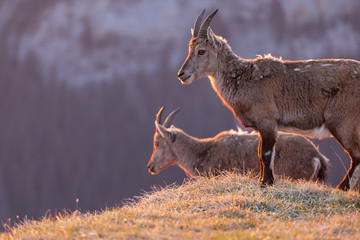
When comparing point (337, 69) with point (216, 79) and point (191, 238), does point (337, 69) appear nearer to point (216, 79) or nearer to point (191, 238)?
point (216, 79)

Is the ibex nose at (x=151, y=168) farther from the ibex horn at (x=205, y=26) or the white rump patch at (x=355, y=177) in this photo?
the white rump patch at (x=355, y=177)

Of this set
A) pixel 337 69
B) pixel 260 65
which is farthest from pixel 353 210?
pixel 260 65

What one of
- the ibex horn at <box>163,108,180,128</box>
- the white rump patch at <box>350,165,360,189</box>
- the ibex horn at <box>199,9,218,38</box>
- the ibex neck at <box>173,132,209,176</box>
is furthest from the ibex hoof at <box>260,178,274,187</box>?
the ibex horn at <box>163,108,180,128</box>

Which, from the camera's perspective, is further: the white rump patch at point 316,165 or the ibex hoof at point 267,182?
the white rump patch at point 316,165

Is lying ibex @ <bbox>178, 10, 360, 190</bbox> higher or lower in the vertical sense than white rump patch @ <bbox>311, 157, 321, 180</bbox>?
higher

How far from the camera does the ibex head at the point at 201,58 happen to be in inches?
361

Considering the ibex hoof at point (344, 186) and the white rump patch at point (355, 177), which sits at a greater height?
the white rump patch at point (355, 177)

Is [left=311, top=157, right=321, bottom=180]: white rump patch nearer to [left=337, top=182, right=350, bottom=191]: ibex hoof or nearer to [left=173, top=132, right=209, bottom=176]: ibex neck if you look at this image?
[left=337, top=182, right=350, bottom=191]: ibex hoof

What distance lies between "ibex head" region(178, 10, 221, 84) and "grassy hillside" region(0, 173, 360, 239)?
2541 mm

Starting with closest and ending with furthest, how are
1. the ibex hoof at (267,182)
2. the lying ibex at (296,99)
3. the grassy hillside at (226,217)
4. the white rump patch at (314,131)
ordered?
the grassy hillside at (226,217) → the lying ibex at (296,99) → the white rump patch at (314,131) → the ibex hoof at (267,182)

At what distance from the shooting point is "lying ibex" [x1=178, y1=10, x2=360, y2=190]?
Result: 8.40 metres

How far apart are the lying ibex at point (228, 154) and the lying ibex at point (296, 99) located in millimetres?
2081

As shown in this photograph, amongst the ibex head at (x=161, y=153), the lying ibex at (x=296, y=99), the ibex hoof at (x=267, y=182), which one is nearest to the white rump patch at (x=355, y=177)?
the lying ibex at (x=296, y=99)

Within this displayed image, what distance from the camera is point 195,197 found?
8562mm
